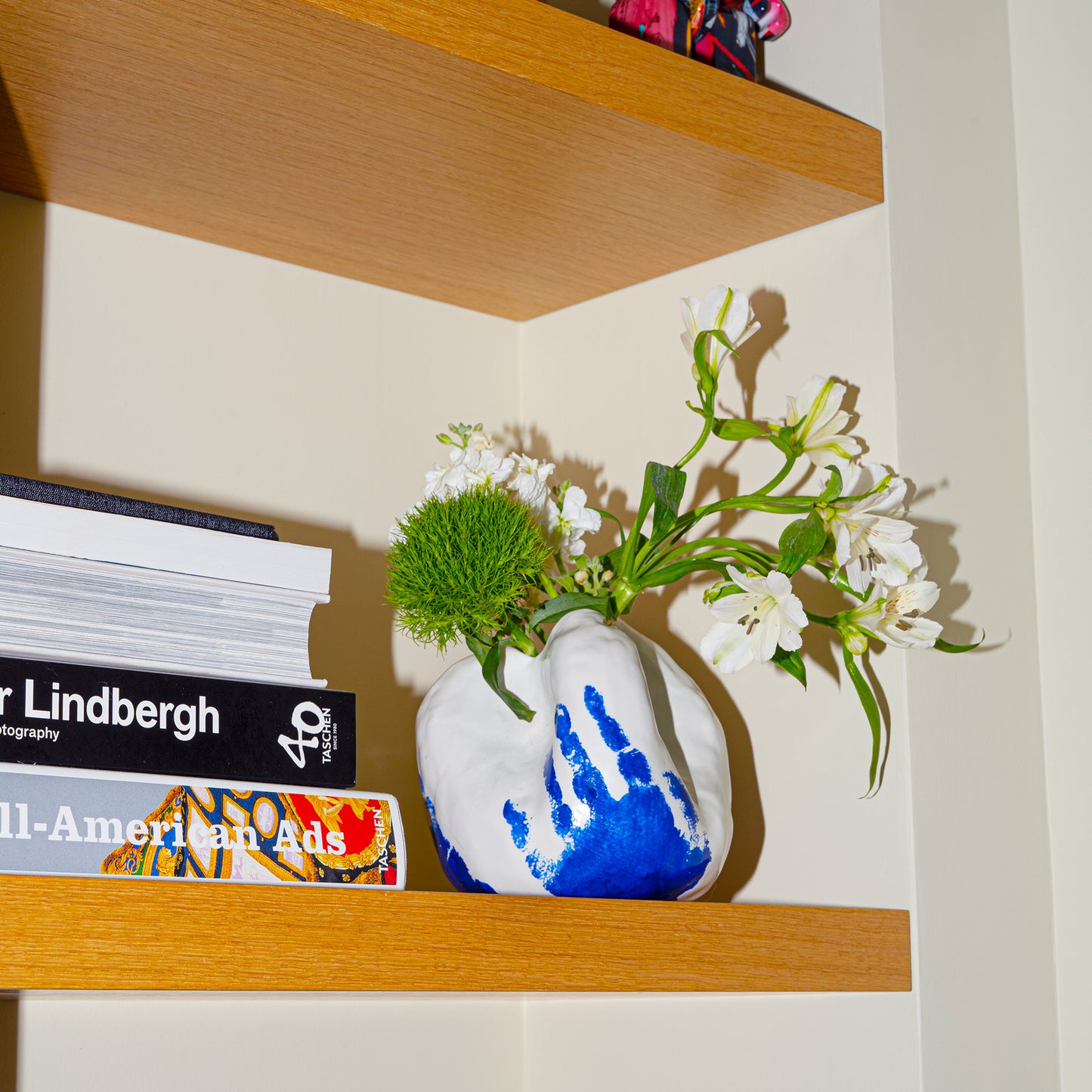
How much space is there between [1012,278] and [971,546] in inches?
9.3

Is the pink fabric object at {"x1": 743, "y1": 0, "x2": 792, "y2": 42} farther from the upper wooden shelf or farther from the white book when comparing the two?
the white book

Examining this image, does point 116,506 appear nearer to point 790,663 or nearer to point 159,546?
point 159,546

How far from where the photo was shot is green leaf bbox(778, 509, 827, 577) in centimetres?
82

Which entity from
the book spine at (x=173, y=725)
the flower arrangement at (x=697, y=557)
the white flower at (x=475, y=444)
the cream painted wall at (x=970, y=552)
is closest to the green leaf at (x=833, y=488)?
the flower arrangement at (x=697, y=557)

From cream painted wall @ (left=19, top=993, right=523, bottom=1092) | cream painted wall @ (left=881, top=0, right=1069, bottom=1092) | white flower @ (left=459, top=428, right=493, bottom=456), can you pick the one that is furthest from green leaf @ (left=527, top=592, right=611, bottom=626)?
cream painted wall @ (left=19, top=993, right=523, bottom=1092)

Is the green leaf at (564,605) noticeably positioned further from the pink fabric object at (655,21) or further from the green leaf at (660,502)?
the pink fabric object at (655,21)

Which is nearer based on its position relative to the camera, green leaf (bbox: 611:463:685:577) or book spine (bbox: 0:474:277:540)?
book spine (bbox: 0:474:277:540)

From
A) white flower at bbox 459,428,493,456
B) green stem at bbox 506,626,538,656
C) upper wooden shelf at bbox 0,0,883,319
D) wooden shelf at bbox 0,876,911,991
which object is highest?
upper wooden shelf at bbox 0,0,883,319

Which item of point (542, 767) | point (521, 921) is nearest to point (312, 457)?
point (542, 767)

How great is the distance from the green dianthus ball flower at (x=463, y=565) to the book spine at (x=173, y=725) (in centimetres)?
11

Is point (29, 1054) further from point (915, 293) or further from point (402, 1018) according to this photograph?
point (915, 293)

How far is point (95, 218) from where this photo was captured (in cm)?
98

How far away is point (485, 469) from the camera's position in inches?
34.0

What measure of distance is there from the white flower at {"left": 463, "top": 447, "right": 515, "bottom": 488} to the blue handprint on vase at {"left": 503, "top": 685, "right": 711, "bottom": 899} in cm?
16
